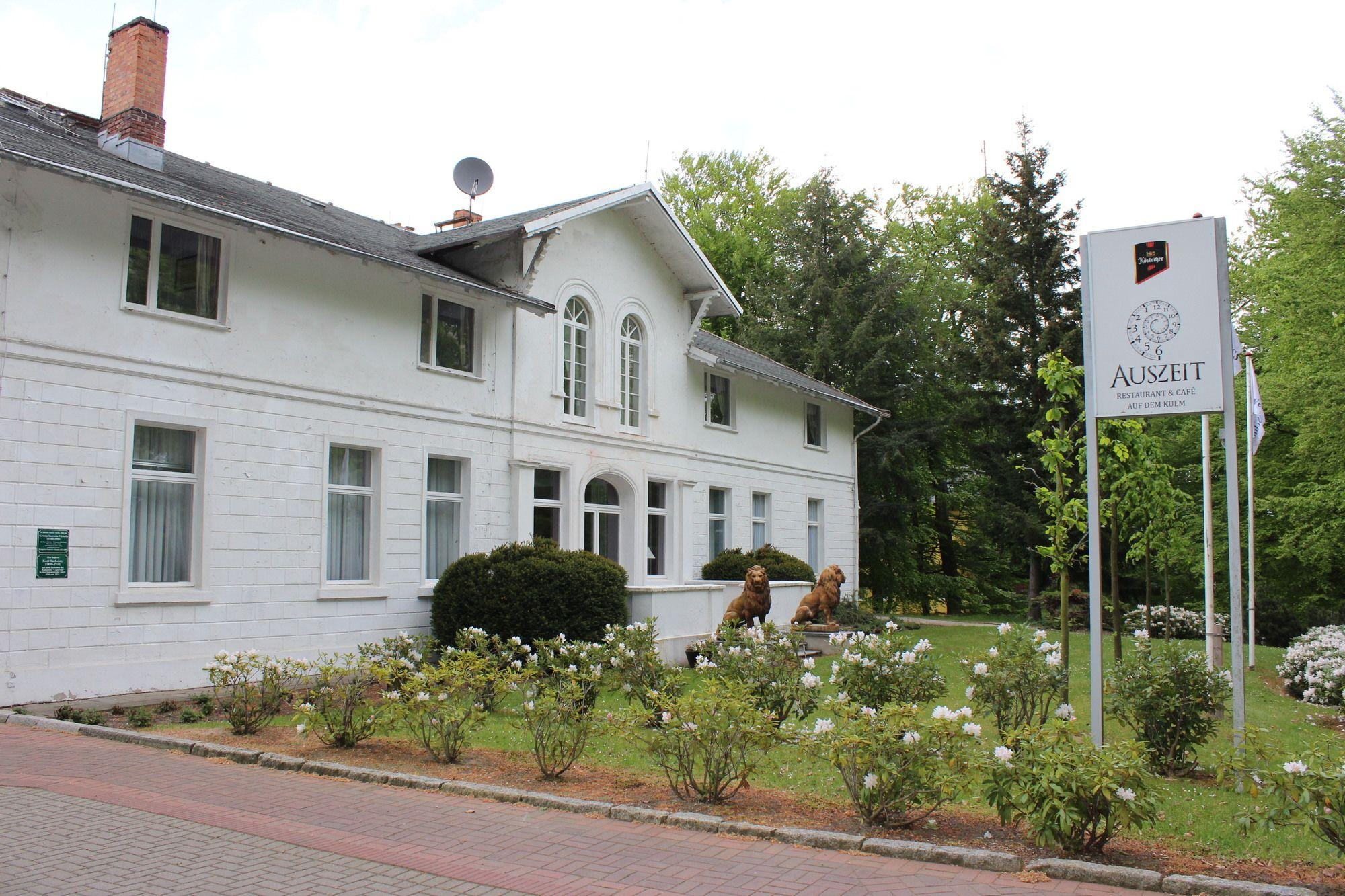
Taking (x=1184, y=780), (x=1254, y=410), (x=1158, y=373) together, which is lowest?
(x=1184, y=780)

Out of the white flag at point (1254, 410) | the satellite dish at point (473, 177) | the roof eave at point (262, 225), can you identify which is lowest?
the white flag at point (1254, 410)

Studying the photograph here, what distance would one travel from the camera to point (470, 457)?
1800 centimetres

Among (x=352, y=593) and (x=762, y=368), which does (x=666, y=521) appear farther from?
(x=352, y=593)

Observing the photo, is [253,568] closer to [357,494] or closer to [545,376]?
[357,494]

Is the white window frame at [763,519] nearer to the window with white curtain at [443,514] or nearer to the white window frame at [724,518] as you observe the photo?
the white window frame at [724,518]

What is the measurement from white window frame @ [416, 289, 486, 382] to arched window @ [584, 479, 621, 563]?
383 centimetres

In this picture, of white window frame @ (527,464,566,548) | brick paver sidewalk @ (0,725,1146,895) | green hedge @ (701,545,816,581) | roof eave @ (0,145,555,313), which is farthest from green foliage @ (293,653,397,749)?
green hedge @ (701,545,816,581)

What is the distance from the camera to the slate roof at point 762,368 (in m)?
24.9

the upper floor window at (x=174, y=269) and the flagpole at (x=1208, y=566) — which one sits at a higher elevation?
the upper floor window at (x=174, y=269)

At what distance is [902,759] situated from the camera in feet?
21.5

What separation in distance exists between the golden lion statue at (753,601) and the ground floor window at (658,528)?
5833mm

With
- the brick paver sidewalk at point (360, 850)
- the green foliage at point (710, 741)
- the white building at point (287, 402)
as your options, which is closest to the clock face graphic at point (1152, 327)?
the green foliage at point (710, 741)

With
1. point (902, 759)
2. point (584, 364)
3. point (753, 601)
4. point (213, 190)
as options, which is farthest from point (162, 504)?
point (902, 759)

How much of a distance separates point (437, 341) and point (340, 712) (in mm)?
9194
